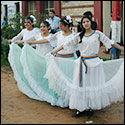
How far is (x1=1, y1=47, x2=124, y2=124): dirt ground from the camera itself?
16.1 feet

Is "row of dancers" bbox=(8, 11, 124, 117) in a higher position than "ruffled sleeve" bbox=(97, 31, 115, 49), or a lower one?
lower

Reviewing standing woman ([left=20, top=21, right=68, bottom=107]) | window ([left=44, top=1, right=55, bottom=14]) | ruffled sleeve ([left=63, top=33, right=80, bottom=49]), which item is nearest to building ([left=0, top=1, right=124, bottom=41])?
window ([left=44, top=1, right=55, bottom=14])

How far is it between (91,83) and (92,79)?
0.07 m

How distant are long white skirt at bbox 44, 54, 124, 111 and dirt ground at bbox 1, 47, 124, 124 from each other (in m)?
0.34

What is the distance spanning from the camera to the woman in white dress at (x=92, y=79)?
4699 mm

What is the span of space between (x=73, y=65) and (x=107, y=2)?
8.86 metres

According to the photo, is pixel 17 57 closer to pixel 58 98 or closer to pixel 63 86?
pixel 58 98

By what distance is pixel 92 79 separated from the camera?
482cm

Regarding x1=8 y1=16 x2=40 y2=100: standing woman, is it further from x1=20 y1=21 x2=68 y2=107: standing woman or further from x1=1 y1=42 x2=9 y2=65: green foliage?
x1=1 y1=42 x2=9 y2=65: green foliage

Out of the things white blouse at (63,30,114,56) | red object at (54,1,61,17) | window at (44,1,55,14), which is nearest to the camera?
white blouse at (63,30,114,56)

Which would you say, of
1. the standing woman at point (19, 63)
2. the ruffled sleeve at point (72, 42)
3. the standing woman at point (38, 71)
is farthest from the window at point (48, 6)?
the ruffled sleeve at point (72, 42)

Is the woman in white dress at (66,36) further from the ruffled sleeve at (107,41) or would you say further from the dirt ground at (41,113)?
the dirt ground at (41,113)

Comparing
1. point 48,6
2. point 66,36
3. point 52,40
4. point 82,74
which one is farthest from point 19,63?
point 48,6

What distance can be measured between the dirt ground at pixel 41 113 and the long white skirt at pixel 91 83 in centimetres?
34
